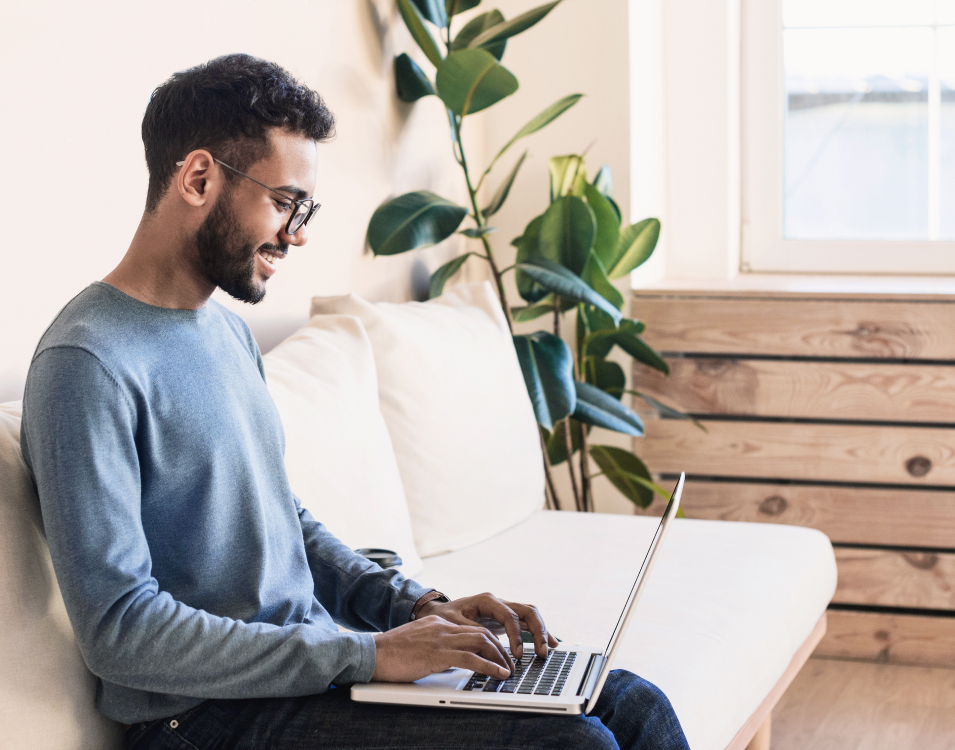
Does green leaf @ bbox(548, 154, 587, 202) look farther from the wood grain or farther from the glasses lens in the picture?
the glasses lens

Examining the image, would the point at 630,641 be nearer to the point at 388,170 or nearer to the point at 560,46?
the point at 388,170

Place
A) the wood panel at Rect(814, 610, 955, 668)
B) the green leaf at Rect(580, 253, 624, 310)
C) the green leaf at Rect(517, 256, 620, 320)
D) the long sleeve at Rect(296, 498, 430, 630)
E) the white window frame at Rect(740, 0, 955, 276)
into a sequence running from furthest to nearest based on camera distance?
the white window frame at Rect(740, 0, 955, 276), the wood panel at Rect(814, 610, 955, 668), the green leaf at Rect(580, 253, 624, 310), the green leaf at Rect(517, 256, 620, 320), the long sleeve at Rect(296, 498, 430, 630)

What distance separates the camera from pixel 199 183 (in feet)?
3.48

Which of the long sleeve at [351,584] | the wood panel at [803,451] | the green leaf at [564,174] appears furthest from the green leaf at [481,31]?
the long sleeve at [351,584]

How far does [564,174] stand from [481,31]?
359mm

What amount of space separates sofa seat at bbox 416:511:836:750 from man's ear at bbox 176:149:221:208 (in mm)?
798

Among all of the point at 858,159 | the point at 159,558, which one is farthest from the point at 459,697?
the point at 858,159

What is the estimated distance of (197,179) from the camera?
106cm

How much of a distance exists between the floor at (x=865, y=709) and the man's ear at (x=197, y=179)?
1.57 meters

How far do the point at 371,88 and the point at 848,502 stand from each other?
142 cm

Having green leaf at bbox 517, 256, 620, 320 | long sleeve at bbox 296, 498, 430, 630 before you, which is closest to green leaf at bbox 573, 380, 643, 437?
green leaf at bbox 517, 256, 620, 320

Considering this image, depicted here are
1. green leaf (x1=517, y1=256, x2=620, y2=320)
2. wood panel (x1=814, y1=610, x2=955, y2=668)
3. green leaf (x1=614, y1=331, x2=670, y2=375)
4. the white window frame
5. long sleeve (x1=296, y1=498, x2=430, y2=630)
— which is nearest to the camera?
long sleeve (x1=296, y1=498, x2=430, y2=630)

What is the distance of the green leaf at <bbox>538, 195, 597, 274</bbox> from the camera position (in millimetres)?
2135

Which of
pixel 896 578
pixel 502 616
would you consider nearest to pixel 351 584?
pixel 502 616
